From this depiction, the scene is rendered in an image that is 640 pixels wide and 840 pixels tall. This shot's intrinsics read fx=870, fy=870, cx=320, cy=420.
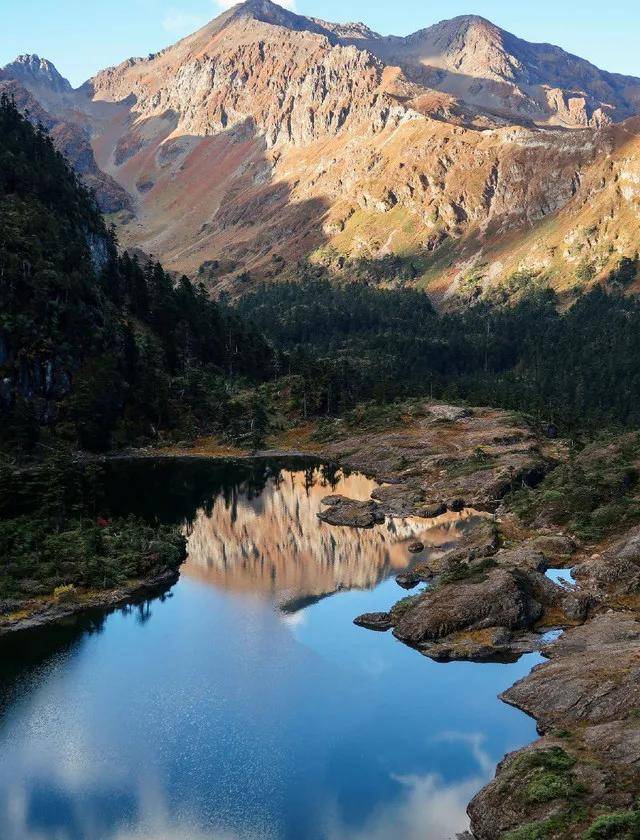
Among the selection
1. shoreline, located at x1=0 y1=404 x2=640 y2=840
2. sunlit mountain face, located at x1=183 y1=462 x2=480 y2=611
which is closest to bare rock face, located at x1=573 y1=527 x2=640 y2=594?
shoreline, located at x1=0 y1=404 x2=640 y2=840

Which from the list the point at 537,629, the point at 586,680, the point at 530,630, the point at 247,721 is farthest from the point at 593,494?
the point at 247,721

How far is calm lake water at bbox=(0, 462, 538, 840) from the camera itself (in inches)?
2250

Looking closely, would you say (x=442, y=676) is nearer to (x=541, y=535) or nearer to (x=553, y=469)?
(x=541, y=535)

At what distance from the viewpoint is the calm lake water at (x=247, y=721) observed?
57156mm

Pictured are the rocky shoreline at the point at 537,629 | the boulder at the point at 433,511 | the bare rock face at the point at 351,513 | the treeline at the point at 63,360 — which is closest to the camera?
the rocky shoreline at the point at 537,629

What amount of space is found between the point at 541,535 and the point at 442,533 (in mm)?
16701

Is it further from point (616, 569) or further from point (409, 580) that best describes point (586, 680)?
point (409, 580)

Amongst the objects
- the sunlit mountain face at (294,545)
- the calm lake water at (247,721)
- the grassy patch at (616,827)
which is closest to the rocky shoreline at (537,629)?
the grassy patch at (616,827)

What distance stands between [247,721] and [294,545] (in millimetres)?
53620

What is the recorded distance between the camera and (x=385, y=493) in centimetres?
14962

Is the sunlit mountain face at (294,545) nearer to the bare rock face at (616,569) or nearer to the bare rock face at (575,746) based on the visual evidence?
the bare rock face at (616,569)

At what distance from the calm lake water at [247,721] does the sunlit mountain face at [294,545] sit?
2.41ft

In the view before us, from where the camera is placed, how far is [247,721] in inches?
2744

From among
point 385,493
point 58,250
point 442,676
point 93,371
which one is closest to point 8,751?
point 442,676
